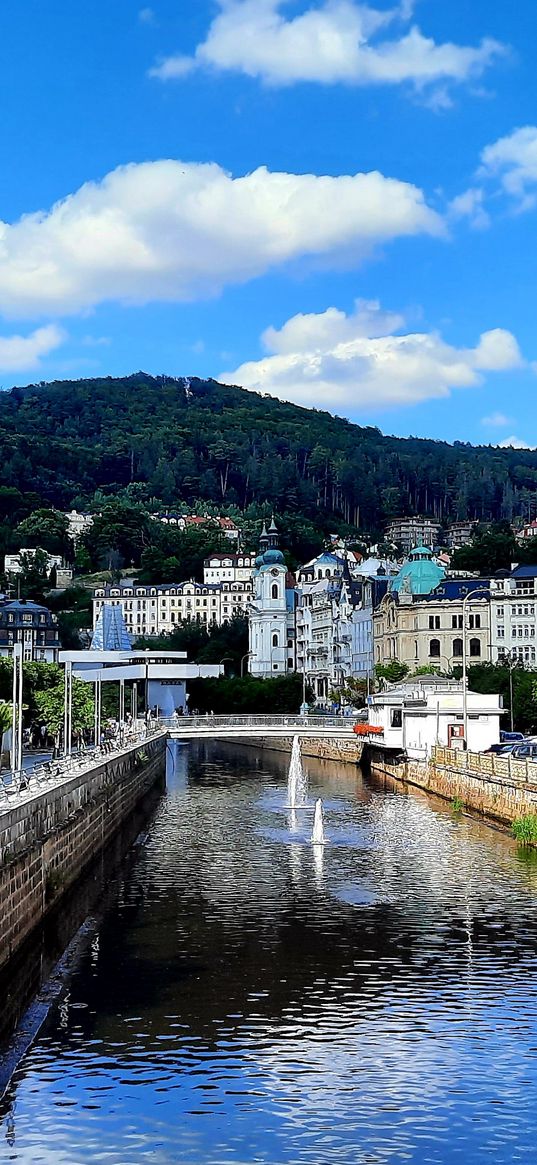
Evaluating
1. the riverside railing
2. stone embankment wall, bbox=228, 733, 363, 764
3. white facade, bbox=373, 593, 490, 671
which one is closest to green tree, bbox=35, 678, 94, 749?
stone embankment wall, bbox=228, 733, 363, 764

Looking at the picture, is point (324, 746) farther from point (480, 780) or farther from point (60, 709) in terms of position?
point (480, 780)

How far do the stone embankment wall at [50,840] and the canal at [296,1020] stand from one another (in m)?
1.66

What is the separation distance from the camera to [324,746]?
10725 centimetres

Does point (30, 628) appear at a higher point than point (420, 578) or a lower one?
lower

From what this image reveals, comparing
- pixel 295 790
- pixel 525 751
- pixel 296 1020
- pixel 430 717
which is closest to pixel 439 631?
pixel 430 717

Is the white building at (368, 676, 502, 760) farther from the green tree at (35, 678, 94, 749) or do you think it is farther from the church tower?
the church tower

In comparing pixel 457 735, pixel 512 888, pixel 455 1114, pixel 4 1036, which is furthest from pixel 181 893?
pixel 457 735

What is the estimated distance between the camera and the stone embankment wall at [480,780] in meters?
49.8

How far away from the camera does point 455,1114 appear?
2061 centimetres

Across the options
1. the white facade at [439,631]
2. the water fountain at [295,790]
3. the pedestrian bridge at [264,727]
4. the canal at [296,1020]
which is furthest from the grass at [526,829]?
the white facade at [439,631]

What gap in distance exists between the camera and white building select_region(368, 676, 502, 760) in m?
72.2

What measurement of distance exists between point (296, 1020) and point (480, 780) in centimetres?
3269

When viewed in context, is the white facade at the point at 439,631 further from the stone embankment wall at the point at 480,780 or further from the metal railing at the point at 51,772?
the metal railing at the point at 51,772

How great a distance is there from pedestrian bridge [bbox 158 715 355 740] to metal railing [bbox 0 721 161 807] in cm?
1656
